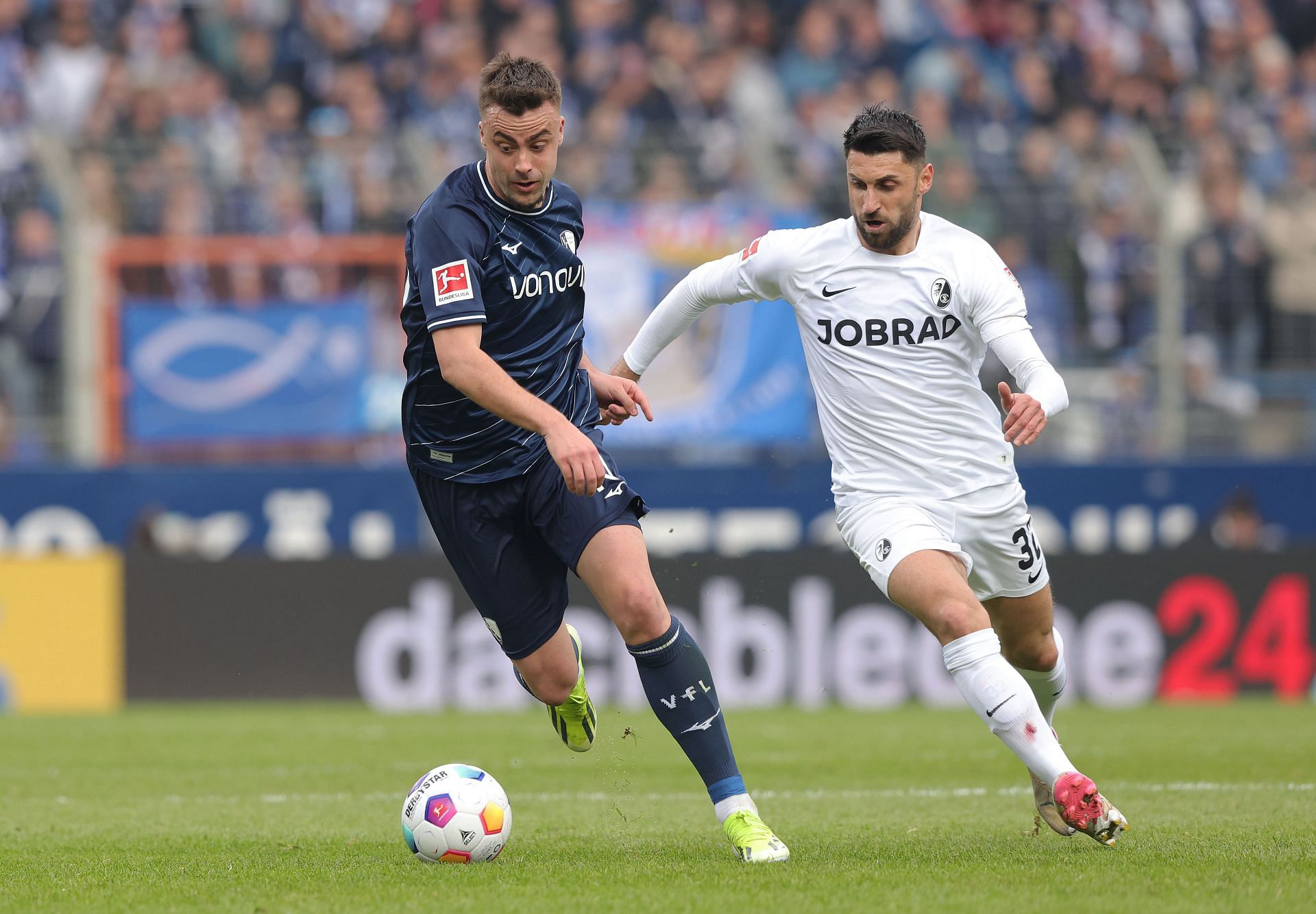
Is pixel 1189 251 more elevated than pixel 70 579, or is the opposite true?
pixel 1189 251

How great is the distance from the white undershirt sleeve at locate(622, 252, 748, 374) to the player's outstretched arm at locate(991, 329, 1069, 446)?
1.07 meters

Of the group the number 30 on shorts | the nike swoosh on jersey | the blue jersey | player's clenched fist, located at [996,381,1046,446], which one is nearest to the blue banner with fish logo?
the blue jersey

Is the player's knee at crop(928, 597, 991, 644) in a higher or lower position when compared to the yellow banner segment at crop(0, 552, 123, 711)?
higher

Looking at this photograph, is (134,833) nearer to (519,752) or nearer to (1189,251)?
(519,752)

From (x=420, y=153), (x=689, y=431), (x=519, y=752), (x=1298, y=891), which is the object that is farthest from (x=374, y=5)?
(x=1298, y=891)

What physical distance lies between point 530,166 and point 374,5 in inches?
525

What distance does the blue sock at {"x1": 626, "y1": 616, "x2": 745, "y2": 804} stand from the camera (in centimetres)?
604

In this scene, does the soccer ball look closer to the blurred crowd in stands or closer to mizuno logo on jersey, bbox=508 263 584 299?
mizuno logo on jersey, bbox=508 263 584 299

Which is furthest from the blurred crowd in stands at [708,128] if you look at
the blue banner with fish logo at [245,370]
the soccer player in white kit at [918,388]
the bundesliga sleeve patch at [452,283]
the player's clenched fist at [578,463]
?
the player's clenched fist at [578,463]

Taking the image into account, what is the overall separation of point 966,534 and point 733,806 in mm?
1268

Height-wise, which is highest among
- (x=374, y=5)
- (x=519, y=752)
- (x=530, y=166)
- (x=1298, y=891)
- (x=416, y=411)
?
(x=374, y=5)

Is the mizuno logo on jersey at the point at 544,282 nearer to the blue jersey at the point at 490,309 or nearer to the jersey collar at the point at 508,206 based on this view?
the blue jersey at the point at 490,309

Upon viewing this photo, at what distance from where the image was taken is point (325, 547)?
15250 mm

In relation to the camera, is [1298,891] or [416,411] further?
[416,411]
